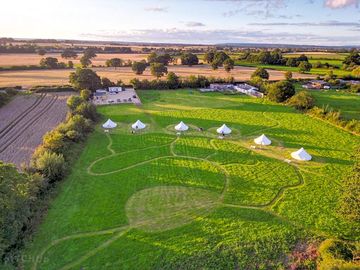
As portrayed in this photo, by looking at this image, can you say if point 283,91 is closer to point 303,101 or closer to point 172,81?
point 303,101

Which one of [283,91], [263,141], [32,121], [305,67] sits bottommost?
[32,121]

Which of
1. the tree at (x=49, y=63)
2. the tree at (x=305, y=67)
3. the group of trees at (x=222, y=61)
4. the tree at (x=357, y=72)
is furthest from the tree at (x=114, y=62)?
the tree at (x=357, y=72)

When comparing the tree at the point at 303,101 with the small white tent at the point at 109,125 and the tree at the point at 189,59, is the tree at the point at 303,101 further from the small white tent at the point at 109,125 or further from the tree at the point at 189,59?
the tree at the point at 189,59

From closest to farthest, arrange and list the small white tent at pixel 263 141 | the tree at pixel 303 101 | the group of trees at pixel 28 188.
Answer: the group of trees at pixel 28 188 < the small white tent at pixel 263 141 < the tree at pixel 303 101

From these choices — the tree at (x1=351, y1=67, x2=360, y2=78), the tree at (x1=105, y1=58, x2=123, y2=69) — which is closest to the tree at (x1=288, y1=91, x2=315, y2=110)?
the tree at (x1=351, y1=67, x2=360, y2=78)

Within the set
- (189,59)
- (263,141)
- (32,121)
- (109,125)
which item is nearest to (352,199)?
(263,141)

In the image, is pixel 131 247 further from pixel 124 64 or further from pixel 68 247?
pixel 124 64
